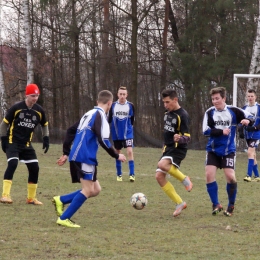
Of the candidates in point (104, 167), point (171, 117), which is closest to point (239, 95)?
point (104, 167)

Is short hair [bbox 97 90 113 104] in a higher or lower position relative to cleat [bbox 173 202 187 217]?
higher

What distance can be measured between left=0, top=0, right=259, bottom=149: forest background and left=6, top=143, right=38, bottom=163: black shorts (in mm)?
15589

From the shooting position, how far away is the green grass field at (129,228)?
5.82 meters

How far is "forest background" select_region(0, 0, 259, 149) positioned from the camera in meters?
25.4

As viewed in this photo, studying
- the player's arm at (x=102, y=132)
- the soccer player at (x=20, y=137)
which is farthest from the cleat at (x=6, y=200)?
the player's arm at (x=102, y=132)

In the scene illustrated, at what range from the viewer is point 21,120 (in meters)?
8.75

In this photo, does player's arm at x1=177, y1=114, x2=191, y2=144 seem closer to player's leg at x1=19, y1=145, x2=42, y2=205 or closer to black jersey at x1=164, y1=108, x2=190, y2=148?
black jersey at x1=164, y1=108, x2=190, y2=148

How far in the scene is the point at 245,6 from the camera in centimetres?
2484

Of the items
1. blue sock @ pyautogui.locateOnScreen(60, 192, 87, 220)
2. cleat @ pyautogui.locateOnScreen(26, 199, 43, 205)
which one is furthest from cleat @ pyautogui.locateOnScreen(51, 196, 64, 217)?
cleat @ pyautogui.locateOnScreen(26, 199, 43, 205)

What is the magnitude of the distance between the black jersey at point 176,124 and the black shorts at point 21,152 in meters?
2.11

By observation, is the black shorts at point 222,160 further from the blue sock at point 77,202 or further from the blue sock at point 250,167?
the blue sock at point 250,167

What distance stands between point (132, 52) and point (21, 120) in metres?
19.8

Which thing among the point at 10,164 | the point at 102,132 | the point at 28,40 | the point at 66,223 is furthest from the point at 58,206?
the point at 28,40

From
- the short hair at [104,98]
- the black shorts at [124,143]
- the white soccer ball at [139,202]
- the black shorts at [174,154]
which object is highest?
the short hair at [104,98]
